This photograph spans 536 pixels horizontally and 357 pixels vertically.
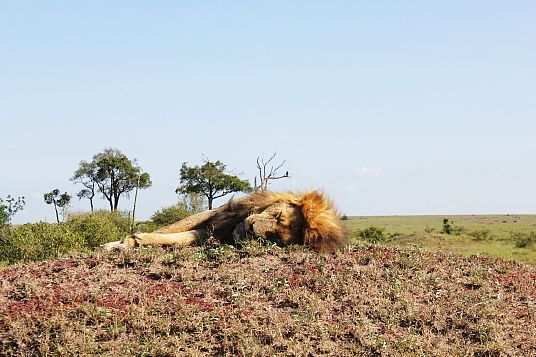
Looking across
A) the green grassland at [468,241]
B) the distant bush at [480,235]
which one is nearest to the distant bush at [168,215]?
the green grassland at [468,241]

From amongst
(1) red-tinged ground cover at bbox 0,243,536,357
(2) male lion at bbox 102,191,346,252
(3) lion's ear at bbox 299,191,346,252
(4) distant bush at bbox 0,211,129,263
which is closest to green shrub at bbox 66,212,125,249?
(4) distant bush at bbox 0,211,129,263

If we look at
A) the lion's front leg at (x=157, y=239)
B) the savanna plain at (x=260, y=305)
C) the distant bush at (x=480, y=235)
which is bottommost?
the distant bush at (x=480, y=235)

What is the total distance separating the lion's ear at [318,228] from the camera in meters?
7.84

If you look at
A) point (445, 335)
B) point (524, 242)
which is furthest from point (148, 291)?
point (524, 242)

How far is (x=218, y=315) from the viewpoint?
486 cm

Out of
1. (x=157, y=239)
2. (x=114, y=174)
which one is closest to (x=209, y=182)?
(x=114, y=174)

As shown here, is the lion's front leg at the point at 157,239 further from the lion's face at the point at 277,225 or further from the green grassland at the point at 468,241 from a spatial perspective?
the green grassland at the point at 468,241

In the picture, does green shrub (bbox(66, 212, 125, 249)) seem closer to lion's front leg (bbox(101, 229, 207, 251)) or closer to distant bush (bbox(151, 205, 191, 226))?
lion's front leg (bbox(101, 229, 207, 251))

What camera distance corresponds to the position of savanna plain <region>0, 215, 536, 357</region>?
14.6 feet

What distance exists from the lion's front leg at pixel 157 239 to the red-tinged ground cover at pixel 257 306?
686 mm

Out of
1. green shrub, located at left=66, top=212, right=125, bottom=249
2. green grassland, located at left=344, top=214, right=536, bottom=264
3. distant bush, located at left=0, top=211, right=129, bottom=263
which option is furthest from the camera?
green grassland, located at left=344, top=214, right=536, bottom=264

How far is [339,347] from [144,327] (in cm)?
199

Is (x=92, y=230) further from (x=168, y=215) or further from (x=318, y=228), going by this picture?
(x=168, y=215)

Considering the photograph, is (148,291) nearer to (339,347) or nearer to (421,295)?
(339,347)
